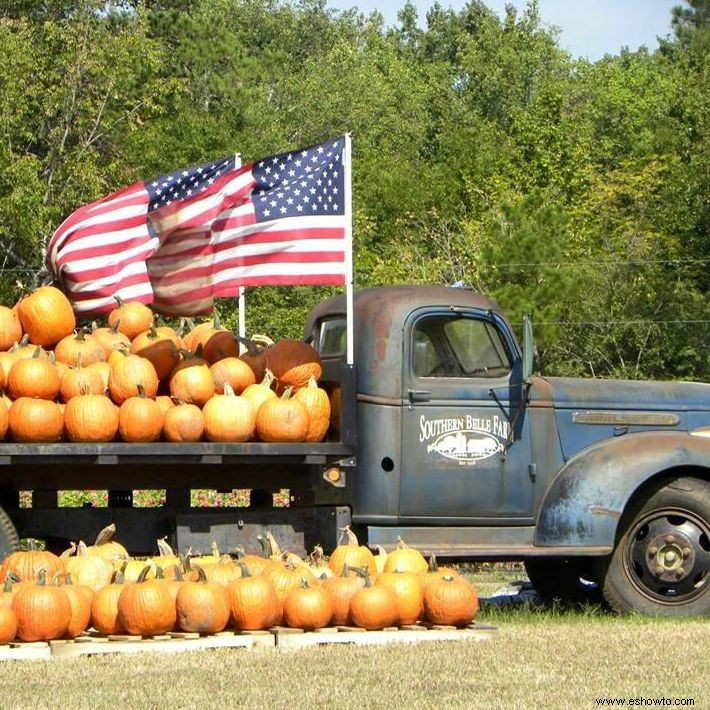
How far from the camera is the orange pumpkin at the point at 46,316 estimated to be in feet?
34.1

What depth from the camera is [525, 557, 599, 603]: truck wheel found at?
476 inches

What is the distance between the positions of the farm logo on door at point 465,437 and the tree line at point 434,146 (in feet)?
47.3

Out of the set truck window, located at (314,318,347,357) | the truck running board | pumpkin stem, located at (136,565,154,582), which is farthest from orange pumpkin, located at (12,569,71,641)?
truck window, located at (314,318,347,357)

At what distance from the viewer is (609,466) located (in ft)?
34.6

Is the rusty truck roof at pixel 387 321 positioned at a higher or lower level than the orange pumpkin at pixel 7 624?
higher

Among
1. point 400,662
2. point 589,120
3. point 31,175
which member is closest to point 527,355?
point 400,662

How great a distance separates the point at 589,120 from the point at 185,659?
53.9 metres

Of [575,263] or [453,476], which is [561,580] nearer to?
[453,476]

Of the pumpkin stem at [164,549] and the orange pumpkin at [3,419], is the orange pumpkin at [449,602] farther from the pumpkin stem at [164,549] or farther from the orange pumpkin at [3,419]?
the orange pumpkin at [3,419]

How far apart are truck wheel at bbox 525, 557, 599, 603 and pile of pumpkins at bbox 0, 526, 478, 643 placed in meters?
2.69

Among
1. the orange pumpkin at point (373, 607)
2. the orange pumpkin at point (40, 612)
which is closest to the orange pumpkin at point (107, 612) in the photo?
the orange pumpkin at point (40, 612)

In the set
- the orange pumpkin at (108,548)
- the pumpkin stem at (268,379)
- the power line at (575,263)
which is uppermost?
the power line at (575,263)

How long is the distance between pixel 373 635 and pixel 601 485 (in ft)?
7.43

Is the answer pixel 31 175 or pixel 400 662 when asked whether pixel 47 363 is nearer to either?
pixel 400 662
